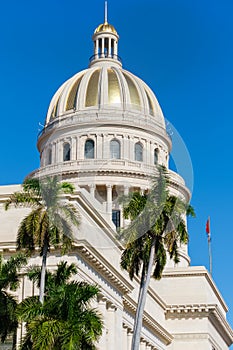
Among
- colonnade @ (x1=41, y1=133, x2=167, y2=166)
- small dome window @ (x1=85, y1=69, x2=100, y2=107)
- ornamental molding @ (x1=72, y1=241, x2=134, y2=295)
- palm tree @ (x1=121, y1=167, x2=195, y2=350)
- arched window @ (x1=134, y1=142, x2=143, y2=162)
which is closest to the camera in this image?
palm tree @ (x1=121, y1=167, x2=195, y2=350)

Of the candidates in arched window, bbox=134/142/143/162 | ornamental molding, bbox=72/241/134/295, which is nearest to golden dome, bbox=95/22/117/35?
arched window, bbox=134/142/143/162

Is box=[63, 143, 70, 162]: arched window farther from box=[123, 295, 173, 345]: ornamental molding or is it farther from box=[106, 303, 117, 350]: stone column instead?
box=[106, 303, 117, 350]: stone column

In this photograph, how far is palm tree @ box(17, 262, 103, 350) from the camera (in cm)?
2911

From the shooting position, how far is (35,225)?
116ft

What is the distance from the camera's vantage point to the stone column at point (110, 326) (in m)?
53.5

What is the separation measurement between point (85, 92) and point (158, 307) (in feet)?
96.9

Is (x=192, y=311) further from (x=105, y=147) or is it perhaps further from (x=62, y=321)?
(x=62, y=321)

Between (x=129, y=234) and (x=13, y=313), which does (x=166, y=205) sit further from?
(x=13, y=313)

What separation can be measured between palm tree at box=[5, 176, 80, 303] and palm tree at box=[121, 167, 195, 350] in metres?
3.23

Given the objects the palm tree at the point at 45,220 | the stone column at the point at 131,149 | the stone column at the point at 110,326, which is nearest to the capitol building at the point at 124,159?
the stone column at the point at 131,149

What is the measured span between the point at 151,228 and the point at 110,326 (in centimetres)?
1728

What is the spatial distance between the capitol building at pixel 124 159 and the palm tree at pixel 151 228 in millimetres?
17251

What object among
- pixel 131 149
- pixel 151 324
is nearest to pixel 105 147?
pixel 131 149

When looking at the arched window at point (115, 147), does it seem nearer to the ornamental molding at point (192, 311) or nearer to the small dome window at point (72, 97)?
the small dome window at point (72, 97)
